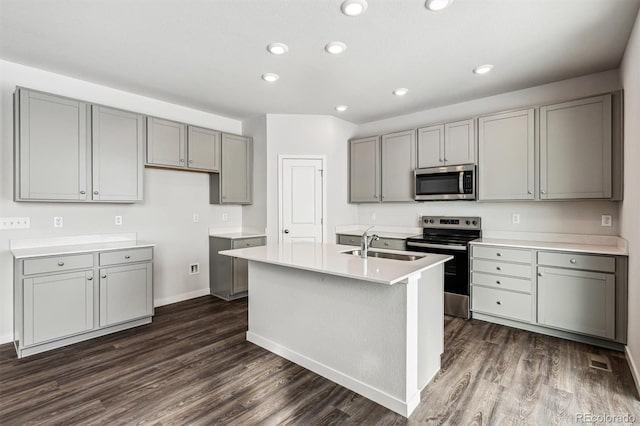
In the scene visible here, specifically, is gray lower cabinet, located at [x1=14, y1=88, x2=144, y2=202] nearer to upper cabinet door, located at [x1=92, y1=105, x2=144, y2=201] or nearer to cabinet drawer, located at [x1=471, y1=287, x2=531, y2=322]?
upper cabinet door, located at [x1=92, y1=105, x2=144, y2=201]

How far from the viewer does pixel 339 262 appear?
2.20m

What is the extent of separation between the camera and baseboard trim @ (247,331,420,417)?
192 centimetres

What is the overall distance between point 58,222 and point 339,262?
2996 millimetres

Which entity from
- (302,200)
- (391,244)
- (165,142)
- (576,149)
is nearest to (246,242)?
(302,200)

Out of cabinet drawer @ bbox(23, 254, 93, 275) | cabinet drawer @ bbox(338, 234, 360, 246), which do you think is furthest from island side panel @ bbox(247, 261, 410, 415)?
cabinet drawer @ bbox(338, 234, 360, 246)

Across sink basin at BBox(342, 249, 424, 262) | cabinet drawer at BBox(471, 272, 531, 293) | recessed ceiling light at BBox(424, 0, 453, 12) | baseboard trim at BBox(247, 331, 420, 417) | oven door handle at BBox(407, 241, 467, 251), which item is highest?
recessed ceiling light at BBox(424, 0, 453, 12)

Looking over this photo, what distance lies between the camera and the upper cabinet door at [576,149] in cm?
291

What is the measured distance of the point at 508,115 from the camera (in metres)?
3.45

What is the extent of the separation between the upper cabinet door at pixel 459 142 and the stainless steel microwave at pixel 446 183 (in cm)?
11

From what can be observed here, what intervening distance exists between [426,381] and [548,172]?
8.23ft

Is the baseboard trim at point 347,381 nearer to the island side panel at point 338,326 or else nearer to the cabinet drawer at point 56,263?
the island side panel at point 338,326

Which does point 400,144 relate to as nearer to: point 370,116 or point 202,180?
point 370,116

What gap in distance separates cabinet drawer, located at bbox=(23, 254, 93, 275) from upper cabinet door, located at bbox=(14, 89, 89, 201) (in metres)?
0.60

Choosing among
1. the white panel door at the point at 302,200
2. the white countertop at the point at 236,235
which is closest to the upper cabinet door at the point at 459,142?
the white panel door at the point at 302,200
